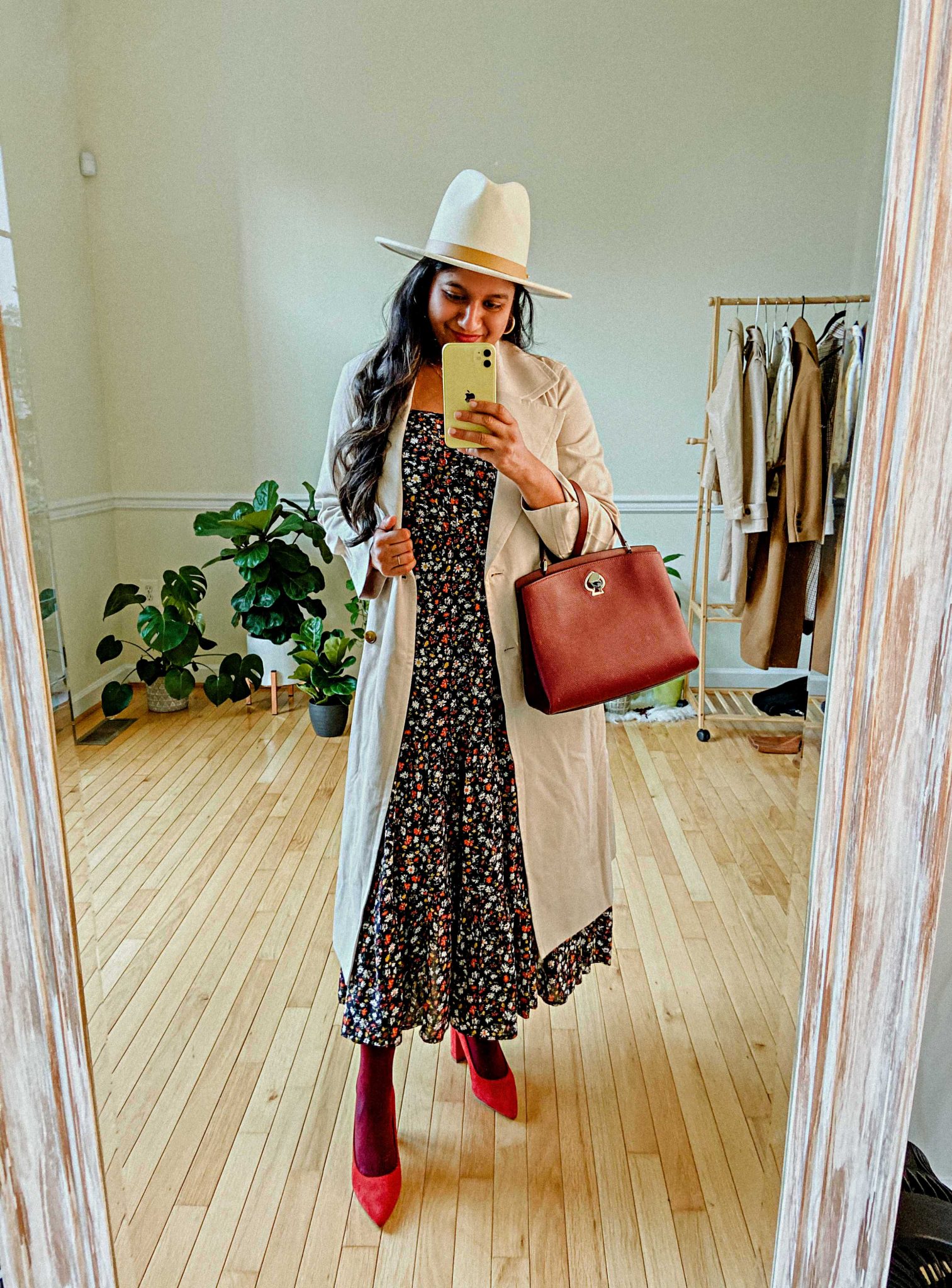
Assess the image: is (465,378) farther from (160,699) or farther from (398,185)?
(160,699)

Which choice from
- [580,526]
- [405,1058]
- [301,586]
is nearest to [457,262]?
[580,526]

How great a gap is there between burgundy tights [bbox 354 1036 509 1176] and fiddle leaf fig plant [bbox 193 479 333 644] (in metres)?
0.58

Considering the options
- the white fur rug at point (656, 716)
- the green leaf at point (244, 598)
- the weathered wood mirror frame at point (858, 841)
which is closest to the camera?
the weathered wood mirror frame at point (858, 841)

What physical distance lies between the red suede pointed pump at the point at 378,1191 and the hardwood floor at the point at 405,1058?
0.01 metres

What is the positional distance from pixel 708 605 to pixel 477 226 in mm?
505

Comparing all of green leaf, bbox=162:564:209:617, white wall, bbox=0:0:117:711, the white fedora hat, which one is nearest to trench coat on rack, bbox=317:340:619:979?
the white fedora hat

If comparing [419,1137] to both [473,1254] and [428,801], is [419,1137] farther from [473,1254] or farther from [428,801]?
[428,801]

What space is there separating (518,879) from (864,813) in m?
0.59

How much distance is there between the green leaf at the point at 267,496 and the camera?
1092 mm

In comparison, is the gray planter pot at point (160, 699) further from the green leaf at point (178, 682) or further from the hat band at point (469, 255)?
the hat band at point (469, 255)

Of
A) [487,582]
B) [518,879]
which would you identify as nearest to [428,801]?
[518,879]

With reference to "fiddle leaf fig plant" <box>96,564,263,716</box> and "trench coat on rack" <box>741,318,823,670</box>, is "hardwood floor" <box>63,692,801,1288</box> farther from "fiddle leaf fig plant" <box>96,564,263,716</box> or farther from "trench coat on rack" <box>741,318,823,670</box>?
"trench coat on rack" <box>741,318,823,670</box>

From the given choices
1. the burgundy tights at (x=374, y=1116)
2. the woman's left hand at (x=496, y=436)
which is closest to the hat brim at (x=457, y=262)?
the woman's left hand at (x=496, y=436)

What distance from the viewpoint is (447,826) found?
119 cm
